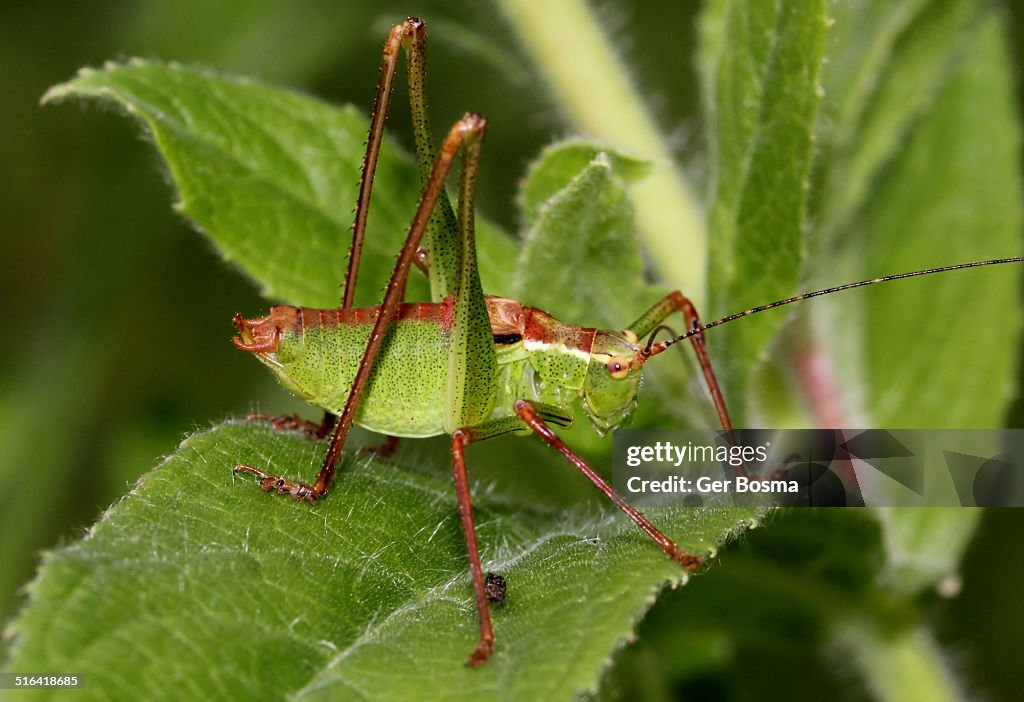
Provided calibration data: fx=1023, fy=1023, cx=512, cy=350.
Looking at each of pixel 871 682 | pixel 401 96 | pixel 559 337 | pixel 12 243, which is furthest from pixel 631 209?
pixel 12 243

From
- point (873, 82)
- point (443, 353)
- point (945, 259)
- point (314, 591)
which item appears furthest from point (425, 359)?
point (945, 259)

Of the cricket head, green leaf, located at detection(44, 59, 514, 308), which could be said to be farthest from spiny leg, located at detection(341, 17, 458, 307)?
the cricket head

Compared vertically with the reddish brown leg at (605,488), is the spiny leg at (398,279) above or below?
above

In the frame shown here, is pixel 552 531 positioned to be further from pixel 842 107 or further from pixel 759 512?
pixel 842 107

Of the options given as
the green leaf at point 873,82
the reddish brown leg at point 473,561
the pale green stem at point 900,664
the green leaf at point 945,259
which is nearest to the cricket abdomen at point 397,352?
the reddish brown leg at point 473,561

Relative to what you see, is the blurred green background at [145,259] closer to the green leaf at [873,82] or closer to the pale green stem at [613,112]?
the pale green stem at [613,112]

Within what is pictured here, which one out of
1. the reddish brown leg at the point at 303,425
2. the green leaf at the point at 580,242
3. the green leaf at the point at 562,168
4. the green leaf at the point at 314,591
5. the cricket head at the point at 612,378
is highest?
the green leaf at the point at 562,168

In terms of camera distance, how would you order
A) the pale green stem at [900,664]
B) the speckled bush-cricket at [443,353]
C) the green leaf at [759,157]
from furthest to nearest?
1. the pale green stem at [900,664]
2. the speckled bush-cricket at [443,353]
3. the green leaf at [759,157]
